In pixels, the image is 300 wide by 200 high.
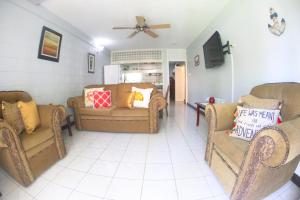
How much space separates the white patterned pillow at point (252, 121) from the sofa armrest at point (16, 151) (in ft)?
6.55

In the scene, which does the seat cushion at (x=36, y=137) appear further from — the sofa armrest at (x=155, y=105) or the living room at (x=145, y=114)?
the sofa armrest at (x=155, y=105)

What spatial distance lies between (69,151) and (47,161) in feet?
1.38

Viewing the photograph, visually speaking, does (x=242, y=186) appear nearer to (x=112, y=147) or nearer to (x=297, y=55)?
(x=297, y=55)

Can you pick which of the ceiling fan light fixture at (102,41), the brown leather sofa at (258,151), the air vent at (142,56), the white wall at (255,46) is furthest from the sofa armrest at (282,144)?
the air vent at (142,56)

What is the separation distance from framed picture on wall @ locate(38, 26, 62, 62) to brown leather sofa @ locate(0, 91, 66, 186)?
1.02 m

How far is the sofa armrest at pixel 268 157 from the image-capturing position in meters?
0.78

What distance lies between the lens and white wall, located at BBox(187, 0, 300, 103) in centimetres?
154

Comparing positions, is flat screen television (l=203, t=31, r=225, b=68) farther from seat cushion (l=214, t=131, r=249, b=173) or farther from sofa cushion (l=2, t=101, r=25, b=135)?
sofa cushion (l=2, t=101, r=25, b=135)

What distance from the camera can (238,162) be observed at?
1093mm

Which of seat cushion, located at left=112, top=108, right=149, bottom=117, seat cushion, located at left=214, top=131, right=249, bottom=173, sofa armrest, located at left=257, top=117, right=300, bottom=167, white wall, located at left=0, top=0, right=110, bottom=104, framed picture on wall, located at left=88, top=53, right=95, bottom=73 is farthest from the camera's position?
framed picture on wall, located at left=88, top=53, right=95, bottom=73

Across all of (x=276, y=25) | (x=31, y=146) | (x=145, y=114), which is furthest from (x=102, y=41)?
(x=276, y=25)

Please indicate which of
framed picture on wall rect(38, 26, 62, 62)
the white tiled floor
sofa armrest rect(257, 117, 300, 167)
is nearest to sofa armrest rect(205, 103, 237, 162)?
the white tiled floor

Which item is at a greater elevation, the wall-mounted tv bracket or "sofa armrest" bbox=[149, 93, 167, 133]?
the wall-mounted tv bracket

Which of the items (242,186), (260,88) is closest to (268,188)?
(242,186)
